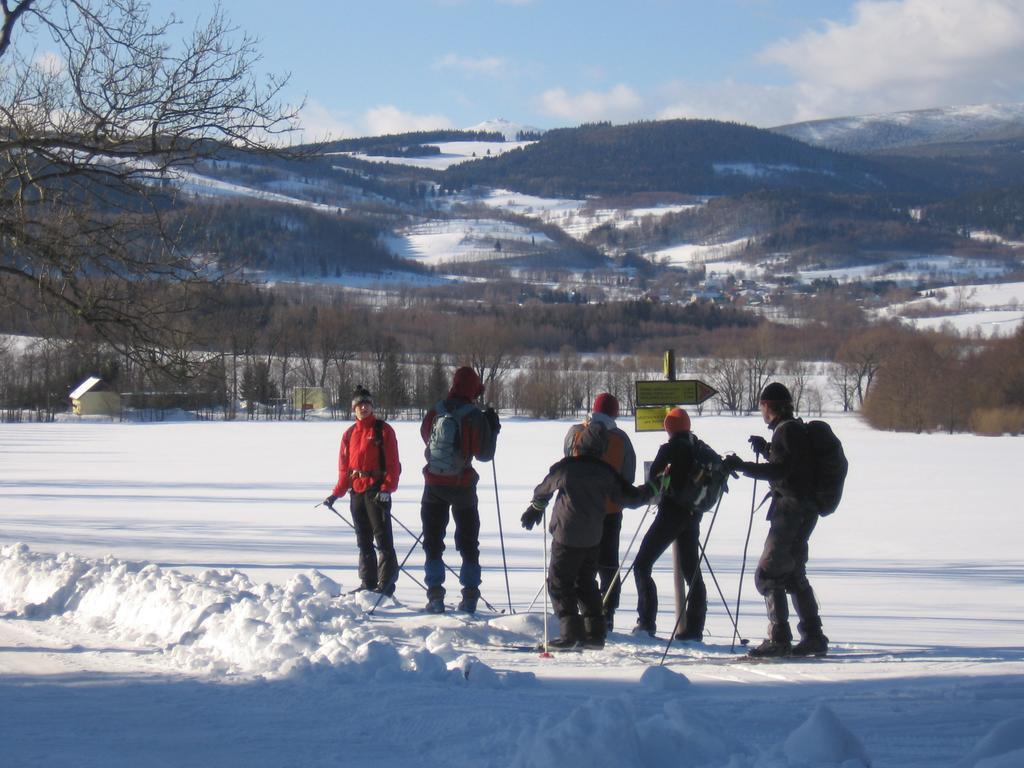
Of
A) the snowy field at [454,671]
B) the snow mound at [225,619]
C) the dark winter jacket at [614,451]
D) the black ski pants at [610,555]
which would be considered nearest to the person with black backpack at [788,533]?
the snowy field at [454,671]

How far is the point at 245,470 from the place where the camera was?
2655 centimetres

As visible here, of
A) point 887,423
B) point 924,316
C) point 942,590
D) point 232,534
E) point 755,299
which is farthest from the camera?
point 755,299

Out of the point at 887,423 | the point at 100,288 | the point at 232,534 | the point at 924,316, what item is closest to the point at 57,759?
the point at 100,288

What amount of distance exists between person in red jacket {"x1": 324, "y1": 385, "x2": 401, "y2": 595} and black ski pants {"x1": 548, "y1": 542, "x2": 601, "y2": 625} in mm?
1860

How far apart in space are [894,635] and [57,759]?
6.03m

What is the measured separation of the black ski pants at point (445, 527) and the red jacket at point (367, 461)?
484 mm

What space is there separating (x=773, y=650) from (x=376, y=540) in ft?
11.1

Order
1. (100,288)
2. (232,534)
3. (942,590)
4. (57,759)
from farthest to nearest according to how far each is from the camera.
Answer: (232,534), (942,590), (100,288), (57,759)

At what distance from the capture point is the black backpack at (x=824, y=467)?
6.56 meters

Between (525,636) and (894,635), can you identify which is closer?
(525,636)

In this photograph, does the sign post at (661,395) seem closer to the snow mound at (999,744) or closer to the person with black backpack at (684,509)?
the person with black backpack at (684,509)

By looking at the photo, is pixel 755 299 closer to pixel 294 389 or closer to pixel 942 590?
pixel 294 389

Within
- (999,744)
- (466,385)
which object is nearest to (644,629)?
(466,385)

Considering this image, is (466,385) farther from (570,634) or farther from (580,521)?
(570,634)
